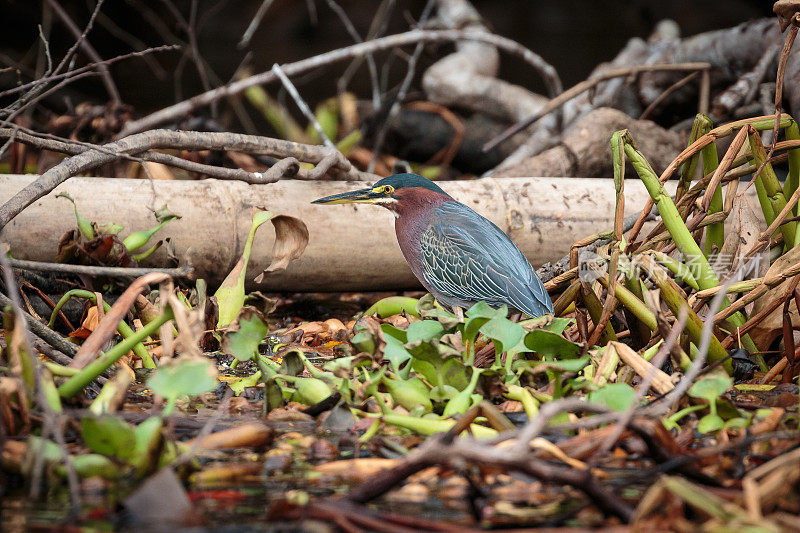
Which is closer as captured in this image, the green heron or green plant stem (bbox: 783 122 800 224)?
green plant stem (bbox: 783 122 800 224)

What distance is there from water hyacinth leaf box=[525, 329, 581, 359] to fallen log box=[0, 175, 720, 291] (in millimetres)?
1474

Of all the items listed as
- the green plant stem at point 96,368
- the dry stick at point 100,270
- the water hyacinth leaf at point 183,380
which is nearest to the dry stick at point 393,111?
the dry stick at point 100,270

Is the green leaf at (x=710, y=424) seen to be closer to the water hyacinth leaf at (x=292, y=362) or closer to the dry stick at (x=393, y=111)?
the water hyacinth leaf at (x=292, y=362)

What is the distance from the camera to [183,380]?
47.8 inches

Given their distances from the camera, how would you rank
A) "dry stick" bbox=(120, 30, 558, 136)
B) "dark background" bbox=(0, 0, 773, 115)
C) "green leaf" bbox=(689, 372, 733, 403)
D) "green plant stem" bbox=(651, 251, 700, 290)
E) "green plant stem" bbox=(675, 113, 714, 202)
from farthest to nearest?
1. "dark background" bbox=(0, 0, 773, 115)
2. "dry stick" bbox=(120, 30, 558, 136)
3. "green plant stem" bbox=(675, 113, 714, 202)
4. "green plant stem" bbox=(651, 251, 700, 290)
5. "green leaf" bbox=(689, 372, 733, 403)

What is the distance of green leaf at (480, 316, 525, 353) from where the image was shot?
1.71m

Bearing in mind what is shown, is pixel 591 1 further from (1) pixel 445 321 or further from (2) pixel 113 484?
(2) pixel 113 484

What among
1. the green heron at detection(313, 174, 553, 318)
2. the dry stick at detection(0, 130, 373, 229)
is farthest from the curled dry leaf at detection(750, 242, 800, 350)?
the dry stick at detection(0, 130, 373, 229)

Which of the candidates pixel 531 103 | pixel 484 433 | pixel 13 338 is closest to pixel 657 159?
pixel 531 103

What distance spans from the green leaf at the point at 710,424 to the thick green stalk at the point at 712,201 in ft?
2.94

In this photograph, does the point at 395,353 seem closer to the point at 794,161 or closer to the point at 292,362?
the point at 292,362

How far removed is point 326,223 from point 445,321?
142 cm

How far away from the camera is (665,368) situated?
6.86 feet

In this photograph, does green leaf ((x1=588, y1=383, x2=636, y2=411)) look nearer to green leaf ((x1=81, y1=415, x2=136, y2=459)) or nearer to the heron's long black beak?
green leaf ((x1=81, y1=415, x2=136, y2=459))
